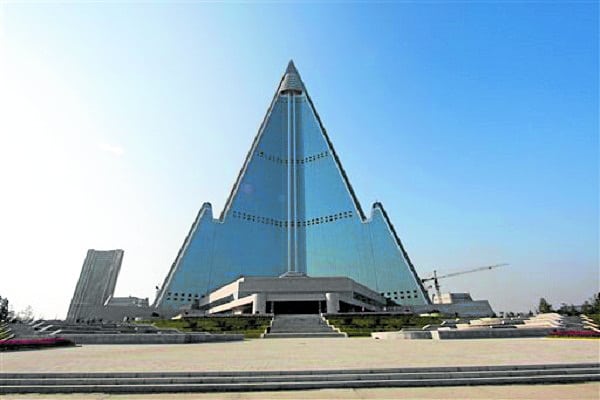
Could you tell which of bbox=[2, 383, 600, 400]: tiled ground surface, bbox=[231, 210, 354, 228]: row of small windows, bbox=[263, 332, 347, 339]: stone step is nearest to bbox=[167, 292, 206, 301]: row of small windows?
bbox=[231, 210, 354, 228]: row of small windows

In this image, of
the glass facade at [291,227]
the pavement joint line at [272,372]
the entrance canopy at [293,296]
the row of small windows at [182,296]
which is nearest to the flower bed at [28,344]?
the pavement joint line at [272,372]

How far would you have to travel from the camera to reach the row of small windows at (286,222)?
54.9 m

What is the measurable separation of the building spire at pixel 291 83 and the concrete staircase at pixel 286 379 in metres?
67.8

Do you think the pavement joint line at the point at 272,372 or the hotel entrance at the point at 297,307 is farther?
the hotel entrance at the point at 297,307

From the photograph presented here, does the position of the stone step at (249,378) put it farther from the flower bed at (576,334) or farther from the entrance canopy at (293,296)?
the entrance canopy at (293,296)

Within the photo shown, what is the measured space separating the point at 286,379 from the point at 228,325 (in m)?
18.4

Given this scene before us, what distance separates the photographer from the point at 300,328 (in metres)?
22.6

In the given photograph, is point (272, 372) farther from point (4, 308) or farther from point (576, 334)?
point (4, 308)

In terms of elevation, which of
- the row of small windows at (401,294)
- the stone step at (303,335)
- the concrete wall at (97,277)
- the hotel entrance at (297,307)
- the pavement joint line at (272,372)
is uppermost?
the concrete wall at (97,277)

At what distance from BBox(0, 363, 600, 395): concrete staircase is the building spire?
223 feet

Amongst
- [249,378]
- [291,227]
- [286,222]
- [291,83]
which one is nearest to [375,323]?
[249,378]

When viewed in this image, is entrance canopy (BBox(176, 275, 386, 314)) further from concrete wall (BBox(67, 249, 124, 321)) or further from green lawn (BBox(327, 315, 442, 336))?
concrete wall (BBox(67, 249, 124, 321))

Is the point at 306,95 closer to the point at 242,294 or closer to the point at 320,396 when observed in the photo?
the point at 242,294

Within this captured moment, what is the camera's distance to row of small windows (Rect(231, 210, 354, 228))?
5491 centimetres
